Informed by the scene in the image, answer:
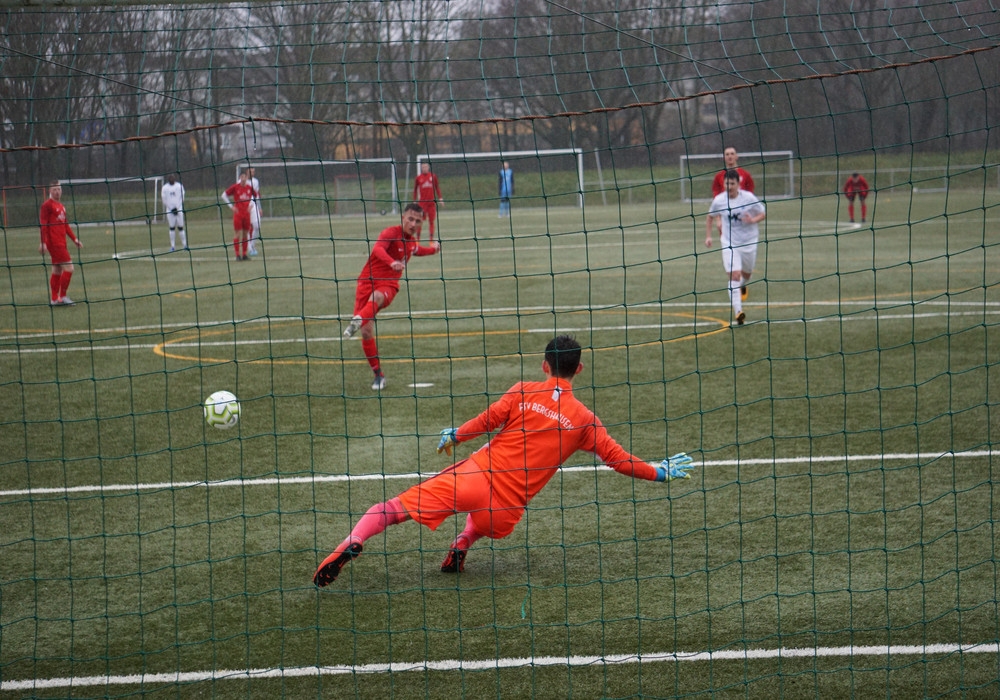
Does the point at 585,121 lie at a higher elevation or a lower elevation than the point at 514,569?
higher

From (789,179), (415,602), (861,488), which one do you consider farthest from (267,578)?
(789,179)

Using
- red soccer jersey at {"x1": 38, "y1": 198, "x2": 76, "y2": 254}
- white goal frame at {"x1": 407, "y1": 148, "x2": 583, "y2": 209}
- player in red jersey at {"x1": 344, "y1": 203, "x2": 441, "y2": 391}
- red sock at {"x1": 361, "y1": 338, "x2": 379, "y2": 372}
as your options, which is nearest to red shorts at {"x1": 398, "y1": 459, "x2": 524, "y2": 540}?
white goal frame at {"x1": 407, "y1": 148, "x2": 583, "y2": 209}

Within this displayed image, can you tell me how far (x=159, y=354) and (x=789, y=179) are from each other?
119ft

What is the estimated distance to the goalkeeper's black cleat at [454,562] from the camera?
17.1 feet

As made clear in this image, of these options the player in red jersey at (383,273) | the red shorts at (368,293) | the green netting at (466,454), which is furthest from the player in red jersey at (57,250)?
the player in red jersey at (383,273)

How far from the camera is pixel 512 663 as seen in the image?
429cm

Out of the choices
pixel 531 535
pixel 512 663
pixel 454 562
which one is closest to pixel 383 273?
pixel 531 535

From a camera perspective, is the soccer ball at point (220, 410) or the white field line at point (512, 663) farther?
the soccer ball at point (220, 410)

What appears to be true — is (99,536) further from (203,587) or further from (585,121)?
(585,121)

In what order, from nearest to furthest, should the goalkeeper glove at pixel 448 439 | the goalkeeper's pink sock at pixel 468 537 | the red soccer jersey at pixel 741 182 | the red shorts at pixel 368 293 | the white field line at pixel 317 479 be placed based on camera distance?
the goalkeeper's pink sock at pixel 468 537
the goalkeeper glove at pixel 448 439
the white field line at pixel 317 479
the red shorts at pixel 368 293
the red soccer jersey at pixel 741 182

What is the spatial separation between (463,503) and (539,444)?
50 centimetres

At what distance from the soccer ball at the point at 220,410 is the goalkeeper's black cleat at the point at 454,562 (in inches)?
103

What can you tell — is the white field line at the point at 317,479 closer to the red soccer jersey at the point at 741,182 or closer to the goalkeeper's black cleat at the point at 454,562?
the goalkeeper's black cleat at the point at 454,562

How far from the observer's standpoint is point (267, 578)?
207 inches
